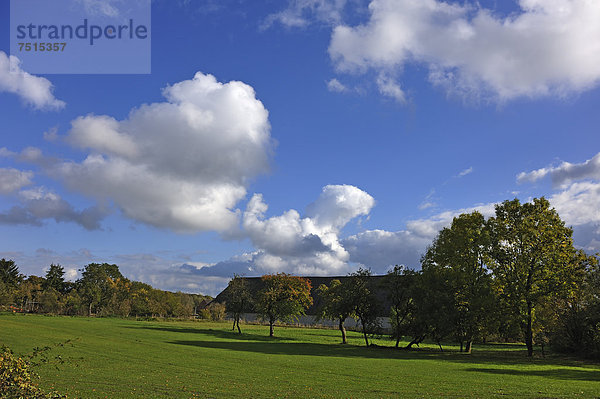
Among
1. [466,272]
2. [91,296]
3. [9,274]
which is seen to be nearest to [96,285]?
[91,296]

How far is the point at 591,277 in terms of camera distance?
4744 centimetres

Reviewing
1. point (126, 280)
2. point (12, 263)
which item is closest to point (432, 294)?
point (126, 280)

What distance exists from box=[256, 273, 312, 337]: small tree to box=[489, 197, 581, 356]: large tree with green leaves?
3058 cm

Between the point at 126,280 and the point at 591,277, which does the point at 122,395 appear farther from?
the point at 126,280

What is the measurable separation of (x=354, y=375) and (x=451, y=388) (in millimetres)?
6127

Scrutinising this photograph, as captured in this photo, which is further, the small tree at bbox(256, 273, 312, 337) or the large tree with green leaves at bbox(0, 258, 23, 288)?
the large tree with green leaves at bbox(0, 258, 23, 288)

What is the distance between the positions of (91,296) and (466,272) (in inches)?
3552

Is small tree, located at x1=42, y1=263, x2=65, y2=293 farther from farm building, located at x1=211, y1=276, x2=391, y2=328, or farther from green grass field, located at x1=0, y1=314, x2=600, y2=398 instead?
green grass field, located at x1=0, y1=314, x2=600, y2=398

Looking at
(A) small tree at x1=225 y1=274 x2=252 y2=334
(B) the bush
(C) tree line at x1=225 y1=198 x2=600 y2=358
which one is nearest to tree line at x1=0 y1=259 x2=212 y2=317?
(A) small tree at x1=225 y1=274 x2=252 y2=334

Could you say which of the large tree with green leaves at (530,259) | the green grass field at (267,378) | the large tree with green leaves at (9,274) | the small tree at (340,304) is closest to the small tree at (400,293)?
the small tree at (340,304)

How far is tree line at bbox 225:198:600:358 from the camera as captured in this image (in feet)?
148

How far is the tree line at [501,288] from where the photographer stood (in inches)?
1779

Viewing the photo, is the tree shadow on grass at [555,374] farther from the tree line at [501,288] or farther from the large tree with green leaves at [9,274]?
the large tree with green leaves at [9,274]

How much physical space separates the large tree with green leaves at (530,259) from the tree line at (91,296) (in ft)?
281
